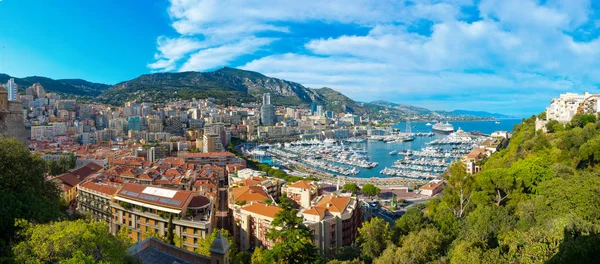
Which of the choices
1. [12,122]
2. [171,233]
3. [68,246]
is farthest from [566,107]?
[12,122]

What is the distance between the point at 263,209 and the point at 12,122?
562cm

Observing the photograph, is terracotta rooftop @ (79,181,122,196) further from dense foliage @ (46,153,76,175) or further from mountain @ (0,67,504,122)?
mountain @ (0,67,504,122)

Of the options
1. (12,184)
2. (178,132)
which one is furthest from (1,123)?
(178,132)

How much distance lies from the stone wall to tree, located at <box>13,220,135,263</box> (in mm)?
3696

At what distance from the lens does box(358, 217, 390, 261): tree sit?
723 cm

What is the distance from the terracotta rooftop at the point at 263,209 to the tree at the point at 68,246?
18.1ft

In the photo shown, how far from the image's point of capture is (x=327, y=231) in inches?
358

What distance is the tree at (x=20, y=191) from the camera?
14.3ft

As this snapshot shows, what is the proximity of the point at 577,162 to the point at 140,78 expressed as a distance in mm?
89728

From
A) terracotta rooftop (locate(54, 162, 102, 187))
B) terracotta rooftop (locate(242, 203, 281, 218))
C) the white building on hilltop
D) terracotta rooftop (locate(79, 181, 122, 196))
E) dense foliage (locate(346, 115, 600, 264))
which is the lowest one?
terracotta rooftop (locate(242, 203, 281, 218))

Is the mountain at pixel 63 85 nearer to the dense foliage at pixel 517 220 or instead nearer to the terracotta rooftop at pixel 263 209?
the terracotta rooftop at pixel 263 209

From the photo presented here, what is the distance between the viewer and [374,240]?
7395 mm

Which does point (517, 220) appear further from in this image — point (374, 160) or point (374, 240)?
point (374, 160)

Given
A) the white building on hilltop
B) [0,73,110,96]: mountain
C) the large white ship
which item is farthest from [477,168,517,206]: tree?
the large white ship
